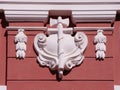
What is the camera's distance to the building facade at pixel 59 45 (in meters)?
6.67

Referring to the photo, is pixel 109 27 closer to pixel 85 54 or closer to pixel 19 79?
pixel 85 54

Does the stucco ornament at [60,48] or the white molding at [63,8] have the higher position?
the white molding at [63,8]

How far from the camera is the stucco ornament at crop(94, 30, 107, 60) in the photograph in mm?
6754

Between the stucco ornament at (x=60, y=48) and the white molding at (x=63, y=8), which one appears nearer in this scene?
the stucco ornament at (x=60, y=48)

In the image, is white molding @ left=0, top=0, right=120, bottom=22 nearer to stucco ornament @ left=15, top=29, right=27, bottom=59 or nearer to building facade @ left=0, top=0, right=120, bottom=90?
building facade @ left=0, top=0, right=120, bottom=90

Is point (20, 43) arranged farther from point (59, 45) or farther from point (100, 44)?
point (100, 44)

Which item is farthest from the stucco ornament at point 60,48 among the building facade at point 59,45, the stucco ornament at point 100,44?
the stucco ornament at point 100,44

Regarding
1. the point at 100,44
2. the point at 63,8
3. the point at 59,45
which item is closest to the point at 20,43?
the point at 59,45

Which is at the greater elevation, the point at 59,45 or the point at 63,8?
the point at 63,8

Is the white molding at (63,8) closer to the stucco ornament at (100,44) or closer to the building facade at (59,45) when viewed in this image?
the building facade at (59,45)

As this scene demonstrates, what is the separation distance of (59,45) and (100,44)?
46 cm

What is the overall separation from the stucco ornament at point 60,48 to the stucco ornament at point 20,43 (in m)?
0.13

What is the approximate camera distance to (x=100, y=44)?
22.3ft

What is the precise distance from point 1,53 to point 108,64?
1.21 m
